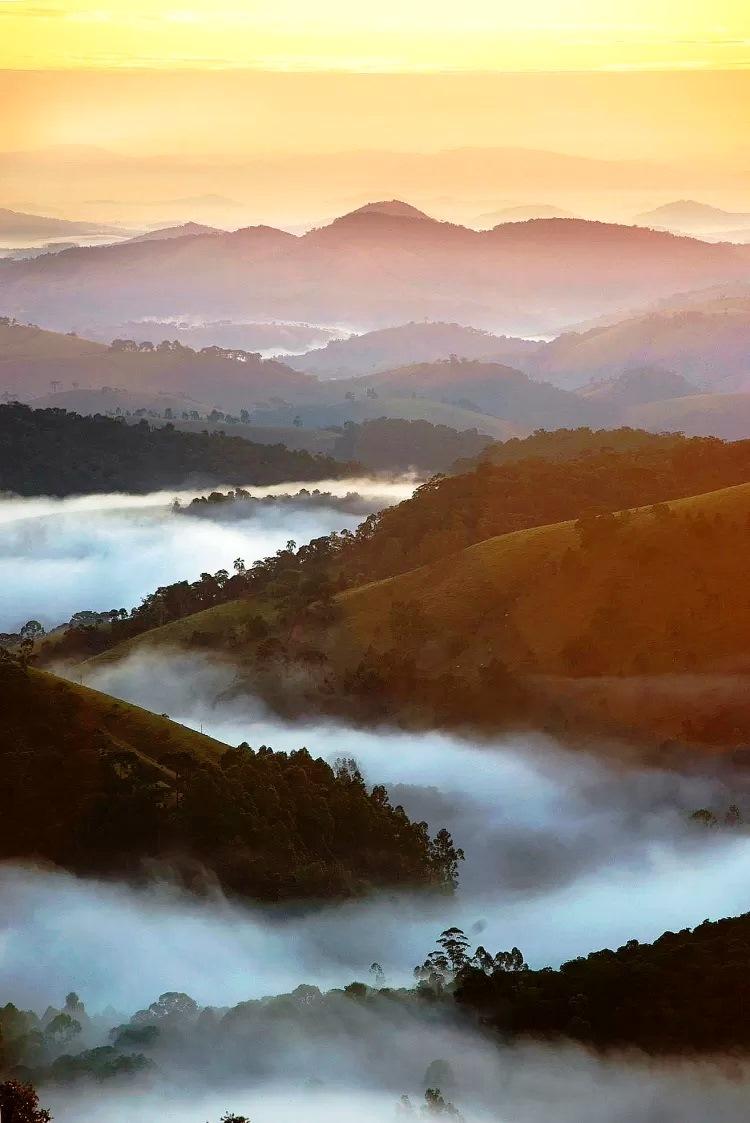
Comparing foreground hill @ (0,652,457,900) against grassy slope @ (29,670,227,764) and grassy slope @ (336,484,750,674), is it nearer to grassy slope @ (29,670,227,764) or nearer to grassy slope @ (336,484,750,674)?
grassy slope @ (29,670,227,764)

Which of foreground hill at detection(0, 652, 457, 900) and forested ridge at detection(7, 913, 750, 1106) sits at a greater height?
foreground hill at detection(0, 652, 457, 900)

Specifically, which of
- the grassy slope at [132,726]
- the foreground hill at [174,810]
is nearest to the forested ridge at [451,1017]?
the foreground hill at [174,810]

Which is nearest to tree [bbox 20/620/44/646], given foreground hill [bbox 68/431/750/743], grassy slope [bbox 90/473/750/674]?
foreground hill [bbox 68/431/750/743]

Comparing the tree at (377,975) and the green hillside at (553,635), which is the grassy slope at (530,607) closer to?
the green hillside at (553,635)

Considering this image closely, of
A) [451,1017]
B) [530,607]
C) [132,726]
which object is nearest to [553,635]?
[530,607]

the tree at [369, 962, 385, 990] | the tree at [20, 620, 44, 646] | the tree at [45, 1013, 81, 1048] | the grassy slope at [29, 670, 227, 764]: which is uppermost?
the tree at [20, 620, 44, 646]
